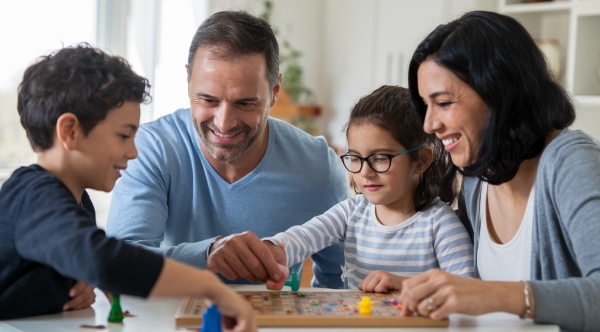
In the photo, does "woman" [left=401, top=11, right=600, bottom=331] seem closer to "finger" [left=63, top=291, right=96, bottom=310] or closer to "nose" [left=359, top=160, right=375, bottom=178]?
"nose" [left=359, top=160, right=375, bottom=178]

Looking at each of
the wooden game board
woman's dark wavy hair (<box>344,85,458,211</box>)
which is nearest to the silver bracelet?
the wooden game board

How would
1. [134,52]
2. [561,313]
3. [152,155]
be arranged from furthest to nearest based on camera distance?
[134,52] < [152,155] < [561,313]

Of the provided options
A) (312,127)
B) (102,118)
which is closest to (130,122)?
(102,118)

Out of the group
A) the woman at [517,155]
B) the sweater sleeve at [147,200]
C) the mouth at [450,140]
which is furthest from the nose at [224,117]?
the mouth at [450,140]

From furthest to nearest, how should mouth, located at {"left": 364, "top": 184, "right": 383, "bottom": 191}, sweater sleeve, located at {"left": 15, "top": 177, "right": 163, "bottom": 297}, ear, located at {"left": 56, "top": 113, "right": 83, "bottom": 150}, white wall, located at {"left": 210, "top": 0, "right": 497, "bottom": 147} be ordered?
white wall, located at {"left": 210, "top": 0, "right": 497, "bottom": 147}
mouth, located at {"left": 364, "top": 184, "right": 383, "bottom": 191}
ear, located at {"left": 56, "top": 113, "right": 83, "bottom": 150}
sweater sleeve, located at {"left": 15, "top": 177, "right": 163, "bottom": 297}

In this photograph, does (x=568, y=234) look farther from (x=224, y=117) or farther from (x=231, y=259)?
(x=224, y=117)

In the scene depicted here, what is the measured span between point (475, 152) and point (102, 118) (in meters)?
0.77

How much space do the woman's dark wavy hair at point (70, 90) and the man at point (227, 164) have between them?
0.60m

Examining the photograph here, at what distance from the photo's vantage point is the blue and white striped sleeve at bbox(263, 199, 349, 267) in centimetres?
181

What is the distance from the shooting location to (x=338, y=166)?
2289 millimetres

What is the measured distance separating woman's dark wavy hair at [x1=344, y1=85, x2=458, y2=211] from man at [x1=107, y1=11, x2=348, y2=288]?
314mm

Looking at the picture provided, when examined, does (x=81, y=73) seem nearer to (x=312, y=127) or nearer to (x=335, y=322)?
(x=335, y=322)

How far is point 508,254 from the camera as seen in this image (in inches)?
62.6

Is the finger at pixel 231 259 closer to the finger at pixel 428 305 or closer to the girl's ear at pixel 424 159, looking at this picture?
the finger at pixel 428 305
